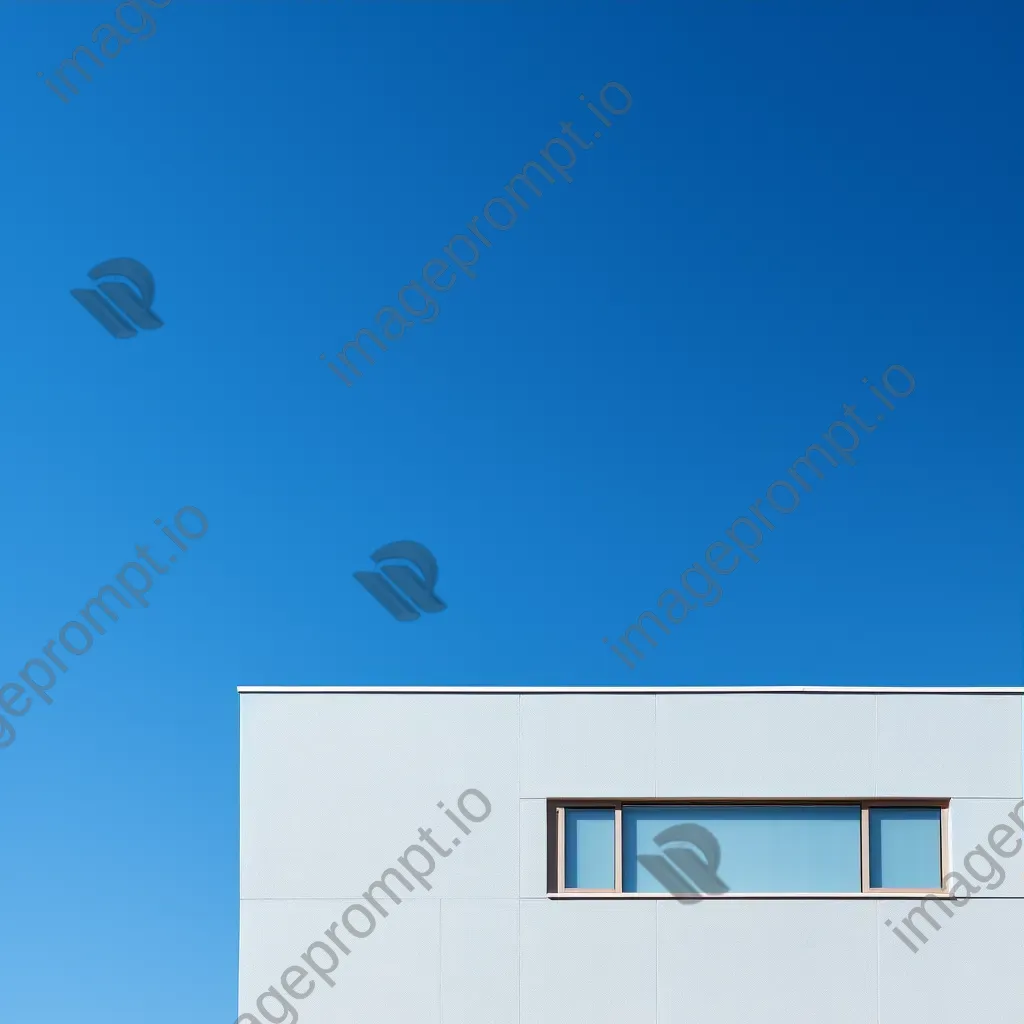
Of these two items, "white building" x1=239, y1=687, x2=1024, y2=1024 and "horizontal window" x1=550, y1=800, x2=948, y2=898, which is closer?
"white building" x1=239, y1=687, x2=1024, y2=1024

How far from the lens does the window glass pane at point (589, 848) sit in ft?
27.5

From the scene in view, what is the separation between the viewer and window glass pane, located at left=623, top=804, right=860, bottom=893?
8320 mm

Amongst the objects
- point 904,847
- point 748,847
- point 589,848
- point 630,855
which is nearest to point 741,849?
point 748,847

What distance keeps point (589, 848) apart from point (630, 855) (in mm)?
328

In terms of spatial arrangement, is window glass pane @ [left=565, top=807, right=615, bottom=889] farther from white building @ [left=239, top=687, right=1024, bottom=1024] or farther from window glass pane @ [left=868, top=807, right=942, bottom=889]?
window glass pane @ [left=868, top=807, right=942, bottom=889]

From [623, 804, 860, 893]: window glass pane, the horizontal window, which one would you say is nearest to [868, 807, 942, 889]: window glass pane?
the horizontal window

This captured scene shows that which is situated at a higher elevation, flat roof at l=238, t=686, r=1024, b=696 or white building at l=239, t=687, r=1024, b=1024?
flat roof at l=238, t=686, r=1024, b=696

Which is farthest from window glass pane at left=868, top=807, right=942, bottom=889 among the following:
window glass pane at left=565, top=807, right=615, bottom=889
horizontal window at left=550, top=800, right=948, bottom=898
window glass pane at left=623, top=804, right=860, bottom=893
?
window glass pane at left=565, top=807, right=615, bottom=889

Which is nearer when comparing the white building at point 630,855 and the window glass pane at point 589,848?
the white building at point 630,855

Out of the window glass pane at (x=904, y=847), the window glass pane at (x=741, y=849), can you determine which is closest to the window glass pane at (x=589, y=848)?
the window glass pane at (x=741, y=849)

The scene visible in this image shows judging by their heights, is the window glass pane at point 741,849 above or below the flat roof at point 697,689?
below

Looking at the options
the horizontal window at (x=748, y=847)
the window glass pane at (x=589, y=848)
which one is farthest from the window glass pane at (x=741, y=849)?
the window glass pane at (x=589, y=848)

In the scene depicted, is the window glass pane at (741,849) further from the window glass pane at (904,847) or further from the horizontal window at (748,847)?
the window glass pane at (904,847)

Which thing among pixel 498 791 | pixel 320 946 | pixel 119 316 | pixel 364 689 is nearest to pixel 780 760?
pixel 498 791
